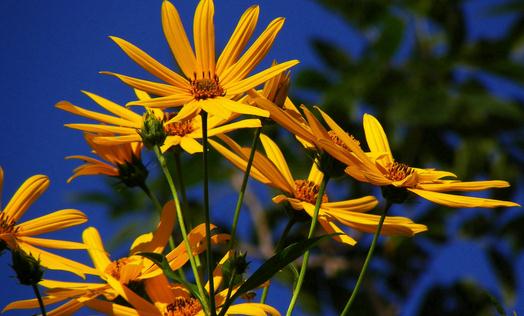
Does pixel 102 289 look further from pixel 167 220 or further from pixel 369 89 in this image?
pixel 369 89

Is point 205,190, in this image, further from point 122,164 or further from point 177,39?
point 122,164

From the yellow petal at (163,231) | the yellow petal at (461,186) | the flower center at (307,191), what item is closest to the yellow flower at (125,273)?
the yellow petal at (163,231)

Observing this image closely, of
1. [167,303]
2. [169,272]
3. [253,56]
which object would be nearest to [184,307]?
[167,303]

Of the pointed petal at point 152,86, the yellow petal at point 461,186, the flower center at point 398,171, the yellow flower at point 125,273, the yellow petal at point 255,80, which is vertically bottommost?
the yellow flower at point 125,273

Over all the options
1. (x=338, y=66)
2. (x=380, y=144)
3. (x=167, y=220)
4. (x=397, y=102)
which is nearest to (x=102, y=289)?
(x=167, y=220)

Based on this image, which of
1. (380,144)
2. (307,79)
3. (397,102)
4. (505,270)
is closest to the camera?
(380,144)

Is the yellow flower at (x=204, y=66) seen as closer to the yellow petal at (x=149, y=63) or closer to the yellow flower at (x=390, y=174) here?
the yellow petal at (x=149, y=63)

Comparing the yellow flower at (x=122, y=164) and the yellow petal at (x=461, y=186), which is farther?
the yellow flower at (x=122, y=164)
